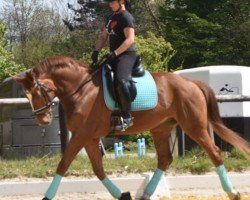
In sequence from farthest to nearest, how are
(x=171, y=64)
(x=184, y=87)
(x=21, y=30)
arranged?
1. (x=21, y=30)
2. (x=171, y=64)
3. (x=184, y=87)

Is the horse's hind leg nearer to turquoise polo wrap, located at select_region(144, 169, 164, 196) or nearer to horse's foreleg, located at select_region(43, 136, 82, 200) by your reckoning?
turquoise polo wrap, located at select_region(144, 169, 164, 196)

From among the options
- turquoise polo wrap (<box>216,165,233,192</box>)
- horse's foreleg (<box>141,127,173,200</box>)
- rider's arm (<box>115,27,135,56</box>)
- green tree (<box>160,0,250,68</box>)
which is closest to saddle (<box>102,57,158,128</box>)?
rider's arm (<box>115,27,135,56</box>)

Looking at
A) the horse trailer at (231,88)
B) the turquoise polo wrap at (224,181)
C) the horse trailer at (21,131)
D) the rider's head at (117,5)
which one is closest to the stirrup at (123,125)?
the turquoise polo wrap at (224,181)

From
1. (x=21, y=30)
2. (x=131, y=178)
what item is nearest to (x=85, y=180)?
(x=131, y=178)

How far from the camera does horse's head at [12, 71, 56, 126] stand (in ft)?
23.9

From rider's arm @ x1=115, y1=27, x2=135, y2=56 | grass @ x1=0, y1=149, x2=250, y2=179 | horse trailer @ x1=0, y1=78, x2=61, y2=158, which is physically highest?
rider's arm @ x1=115, y1=27, x2=135, y2=56

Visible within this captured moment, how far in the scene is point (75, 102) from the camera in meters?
7.32

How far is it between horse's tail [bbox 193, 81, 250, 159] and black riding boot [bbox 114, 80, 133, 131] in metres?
1.31

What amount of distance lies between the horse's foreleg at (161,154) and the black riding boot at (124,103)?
3.12 feet

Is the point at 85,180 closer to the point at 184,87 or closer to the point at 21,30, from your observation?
the point at 184,87

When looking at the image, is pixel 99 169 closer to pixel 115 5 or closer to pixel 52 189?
pixel 52 189

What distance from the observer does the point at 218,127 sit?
8.11 metres

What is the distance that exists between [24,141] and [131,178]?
23.0 ft

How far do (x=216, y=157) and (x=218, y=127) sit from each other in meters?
0.61
